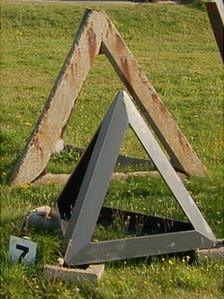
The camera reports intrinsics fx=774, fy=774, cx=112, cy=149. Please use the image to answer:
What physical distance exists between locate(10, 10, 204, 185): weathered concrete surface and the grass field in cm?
30

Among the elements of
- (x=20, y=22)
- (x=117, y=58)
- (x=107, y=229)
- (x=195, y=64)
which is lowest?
(x=20, y=22)

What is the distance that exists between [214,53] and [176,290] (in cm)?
1377

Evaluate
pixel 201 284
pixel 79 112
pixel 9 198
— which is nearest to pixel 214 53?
pixel 79 112

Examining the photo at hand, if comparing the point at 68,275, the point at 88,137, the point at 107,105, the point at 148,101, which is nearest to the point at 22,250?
the point at 68,275

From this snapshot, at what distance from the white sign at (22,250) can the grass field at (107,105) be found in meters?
0.05

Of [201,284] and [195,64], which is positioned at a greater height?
[201,284]

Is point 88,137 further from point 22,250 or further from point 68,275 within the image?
point 68,275

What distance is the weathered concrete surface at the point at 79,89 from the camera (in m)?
6.55

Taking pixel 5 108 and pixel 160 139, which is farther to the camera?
pixel 5 108

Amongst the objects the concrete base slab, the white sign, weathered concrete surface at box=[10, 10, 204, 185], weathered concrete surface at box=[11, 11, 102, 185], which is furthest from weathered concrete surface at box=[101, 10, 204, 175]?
the concrete base slab

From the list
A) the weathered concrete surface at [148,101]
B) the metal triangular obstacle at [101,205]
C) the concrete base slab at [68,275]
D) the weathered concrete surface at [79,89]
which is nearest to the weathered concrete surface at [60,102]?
the weathered concrete surface at [79,89]

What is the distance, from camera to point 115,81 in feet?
42.5

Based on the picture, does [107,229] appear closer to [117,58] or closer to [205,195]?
[205,195]

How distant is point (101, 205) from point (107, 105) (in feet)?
19.2
